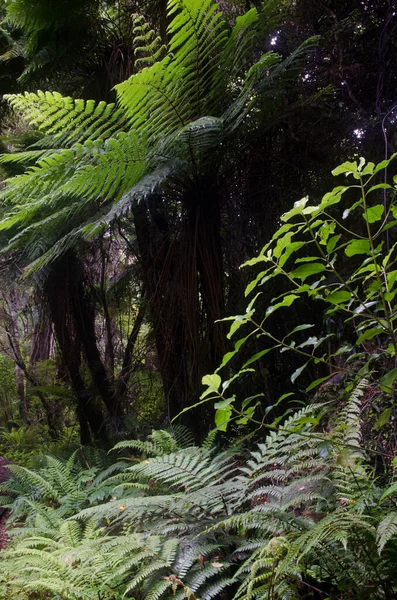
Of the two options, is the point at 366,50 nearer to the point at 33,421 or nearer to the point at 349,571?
the point at 349,571

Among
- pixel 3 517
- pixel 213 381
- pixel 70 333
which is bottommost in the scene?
pixel 3 517

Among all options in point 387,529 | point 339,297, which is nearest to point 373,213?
point 339,297

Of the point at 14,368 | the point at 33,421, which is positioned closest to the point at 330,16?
the point at 33,421

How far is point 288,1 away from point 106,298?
2.43m

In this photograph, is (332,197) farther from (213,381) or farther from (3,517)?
(3,517)

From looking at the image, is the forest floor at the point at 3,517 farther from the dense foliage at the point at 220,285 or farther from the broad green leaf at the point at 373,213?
the broad green leaf at the point at 373,213

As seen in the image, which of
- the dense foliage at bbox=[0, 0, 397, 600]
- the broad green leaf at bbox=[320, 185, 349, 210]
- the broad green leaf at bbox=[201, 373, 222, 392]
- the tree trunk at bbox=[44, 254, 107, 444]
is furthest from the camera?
the tree trunk at bbox=[44, 254, 107, 444]

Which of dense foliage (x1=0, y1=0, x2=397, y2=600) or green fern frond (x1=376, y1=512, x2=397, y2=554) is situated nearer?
green fern frond (x1=376, y1=512, x2=397, y2=554)

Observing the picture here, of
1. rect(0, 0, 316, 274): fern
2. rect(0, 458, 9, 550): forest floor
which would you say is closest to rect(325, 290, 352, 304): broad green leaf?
rect(0, 0, 316, 274): fern

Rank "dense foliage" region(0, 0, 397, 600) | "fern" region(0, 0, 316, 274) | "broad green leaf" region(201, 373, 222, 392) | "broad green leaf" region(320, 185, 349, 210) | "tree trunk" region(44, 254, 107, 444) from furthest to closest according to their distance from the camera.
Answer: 1. "tree trunk" region(44, 254, 107, 444)
2. "fern" region(0, 0, 316, 274)
3. "dense foliage" region(0, 0, 397, 600)
4. "broad green leaf" region(201, 373, 222, 392)
5. "broad green leaf" region(320, 185, 349, 210)

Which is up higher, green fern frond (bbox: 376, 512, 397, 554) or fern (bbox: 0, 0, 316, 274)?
fern (bbox: 0, 0, 316, 274)

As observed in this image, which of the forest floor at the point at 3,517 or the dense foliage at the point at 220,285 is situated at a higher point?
the dense foliage at the point at 220,285

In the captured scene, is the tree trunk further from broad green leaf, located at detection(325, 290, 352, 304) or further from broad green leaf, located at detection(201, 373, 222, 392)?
broad green leaf, located at detection(325, 290, 352, 304)

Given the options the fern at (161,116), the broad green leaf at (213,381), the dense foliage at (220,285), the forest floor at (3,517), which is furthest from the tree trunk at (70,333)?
the broad green leaf at (213,381)
